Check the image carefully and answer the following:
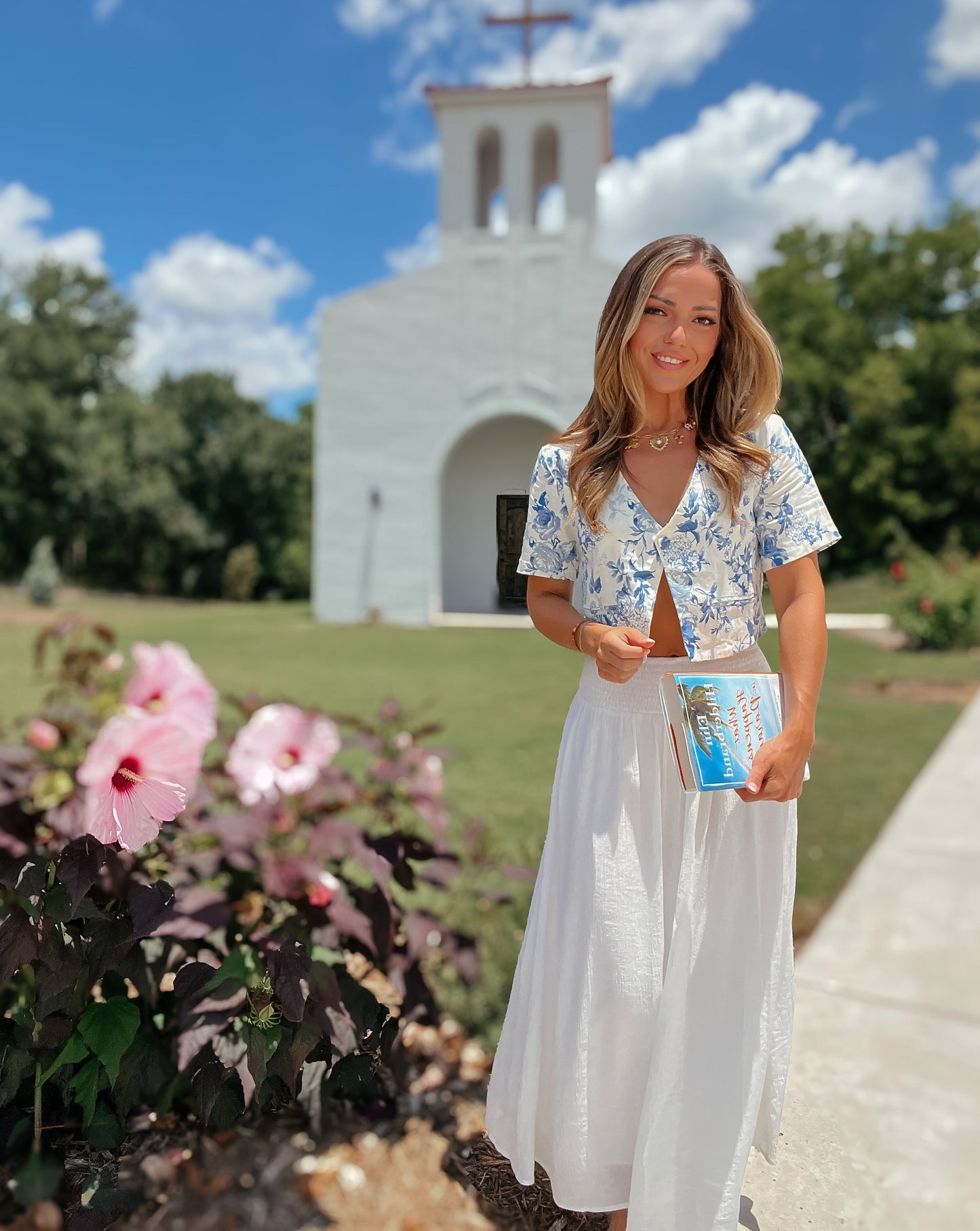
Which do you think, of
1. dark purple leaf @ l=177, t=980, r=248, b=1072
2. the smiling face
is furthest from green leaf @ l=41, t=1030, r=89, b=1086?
the smiling face

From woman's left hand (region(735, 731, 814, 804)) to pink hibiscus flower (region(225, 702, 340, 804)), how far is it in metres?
0.93

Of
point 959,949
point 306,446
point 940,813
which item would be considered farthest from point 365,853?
point 306,446

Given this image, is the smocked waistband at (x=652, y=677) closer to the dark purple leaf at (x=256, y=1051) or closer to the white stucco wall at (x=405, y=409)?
the dark purple leaf at (x=256, y=1051)

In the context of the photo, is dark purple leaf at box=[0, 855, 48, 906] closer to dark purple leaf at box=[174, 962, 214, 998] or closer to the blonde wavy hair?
dark purple leaf at box=[174, 962, 214, 998]

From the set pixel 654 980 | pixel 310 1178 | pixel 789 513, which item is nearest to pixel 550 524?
pixel 789 513

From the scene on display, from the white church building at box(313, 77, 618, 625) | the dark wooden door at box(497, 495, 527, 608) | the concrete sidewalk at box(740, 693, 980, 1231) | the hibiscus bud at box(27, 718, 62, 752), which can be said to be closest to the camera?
the dark wooden door at box(497, 495, 527, 608)

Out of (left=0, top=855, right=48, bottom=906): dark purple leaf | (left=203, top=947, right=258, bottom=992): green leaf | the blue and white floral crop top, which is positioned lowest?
(left=203, top=947, right=258, bottom=992): green leaf

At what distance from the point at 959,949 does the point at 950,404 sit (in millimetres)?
9321

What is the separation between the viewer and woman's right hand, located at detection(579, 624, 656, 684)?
4.01ft

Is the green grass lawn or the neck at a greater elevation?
the neck

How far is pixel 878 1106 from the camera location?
211 centimetres

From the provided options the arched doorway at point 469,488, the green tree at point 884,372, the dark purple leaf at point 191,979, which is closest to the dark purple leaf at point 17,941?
the dark purple leaf at point 191,979

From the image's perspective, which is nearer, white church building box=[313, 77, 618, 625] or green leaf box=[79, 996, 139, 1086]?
green leaf box=[79, 996, 139, 1086]

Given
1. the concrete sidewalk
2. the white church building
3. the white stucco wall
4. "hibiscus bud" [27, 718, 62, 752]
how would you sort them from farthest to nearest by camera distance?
the white stucco wall → the white church building → "hibiscus bud" [27, 718, 62, 752] → the concrete sidewalk
